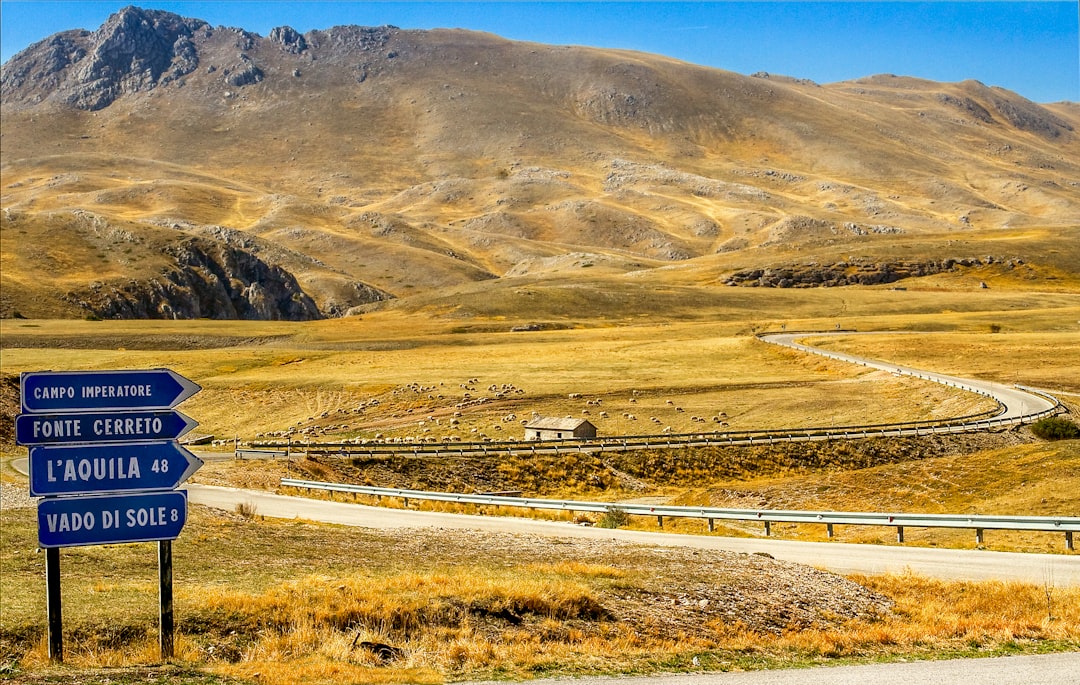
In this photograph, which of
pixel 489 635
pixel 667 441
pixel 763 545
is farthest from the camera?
pixel 667 441

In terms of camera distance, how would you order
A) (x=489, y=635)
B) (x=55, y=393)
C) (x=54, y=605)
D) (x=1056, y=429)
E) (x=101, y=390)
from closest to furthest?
(x=55, y=393), (x=54, y=605), (x=101, y=390), (x=489, y=635), (x=1056, y=429)

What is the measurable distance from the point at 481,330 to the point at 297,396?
68.9 meters

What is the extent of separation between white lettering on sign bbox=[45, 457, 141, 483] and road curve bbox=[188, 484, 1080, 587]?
17871 millimetres

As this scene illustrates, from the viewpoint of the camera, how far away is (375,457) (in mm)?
53656

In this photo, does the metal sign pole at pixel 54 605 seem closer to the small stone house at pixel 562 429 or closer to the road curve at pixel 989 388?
the small stone house at pixel 562 429

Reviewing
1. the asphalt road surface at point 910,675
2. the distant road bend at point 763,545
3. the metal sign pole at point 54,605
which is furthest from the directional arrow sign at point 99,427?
the distant road bend at point 763,545

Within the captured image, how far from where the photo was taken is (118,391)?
14.0 m

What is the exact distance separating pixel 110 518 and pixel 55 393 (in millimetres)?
1811

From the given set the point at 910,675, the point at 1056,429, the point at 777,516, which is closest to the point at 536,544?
A: the point at 777,516

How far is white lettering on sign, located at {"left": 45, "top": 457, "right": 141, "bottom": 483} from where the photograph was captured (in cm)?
1355

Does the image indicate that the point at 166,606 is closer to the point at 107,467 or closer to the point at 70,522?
the point at 70,522

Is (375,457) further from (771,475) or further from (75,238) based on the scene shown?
(75,238)

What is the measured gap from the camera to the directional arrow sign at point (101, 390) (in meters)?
13.4

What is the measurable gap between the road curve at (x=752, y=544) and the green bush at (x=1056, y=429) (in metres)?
32.1
